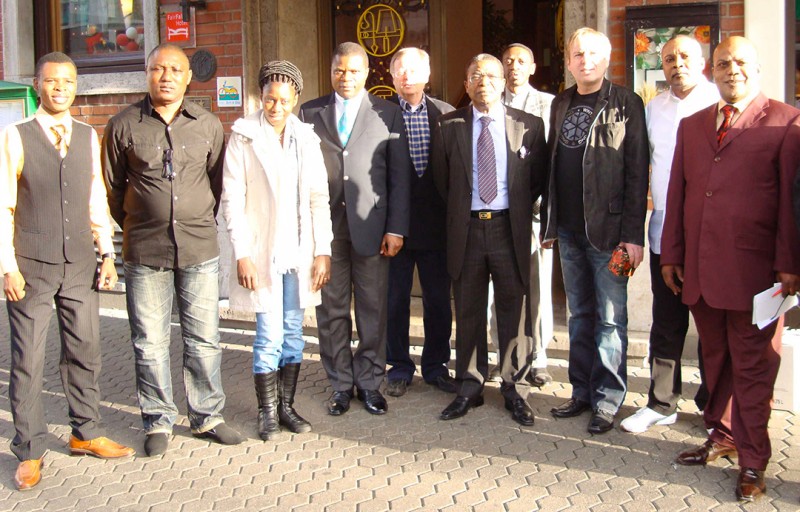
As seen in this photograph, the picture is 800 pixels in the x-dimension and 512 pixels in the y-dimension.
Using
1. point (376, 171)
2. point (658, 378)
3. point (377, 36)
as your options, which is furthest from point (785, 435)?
point (377, 36)

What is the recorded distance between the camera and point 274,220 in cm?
462

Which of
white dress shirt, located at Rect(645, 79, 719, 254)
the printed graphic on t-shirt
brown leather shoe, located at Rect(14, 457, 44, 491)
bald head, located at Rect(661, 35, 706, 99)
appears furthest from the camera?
the printed graphic on t-shirt

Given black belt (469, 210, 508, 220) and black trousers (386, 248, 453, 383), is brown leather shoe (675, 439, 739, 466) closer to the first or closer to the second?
black belt (469, 210, 508, 220)

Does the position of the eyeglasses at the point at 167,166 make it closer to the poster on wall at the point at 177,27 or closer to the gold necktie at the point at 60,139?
the gold necktie at the point at 60,139

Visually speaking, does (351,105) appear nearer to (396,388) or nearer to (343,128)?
(343,128)

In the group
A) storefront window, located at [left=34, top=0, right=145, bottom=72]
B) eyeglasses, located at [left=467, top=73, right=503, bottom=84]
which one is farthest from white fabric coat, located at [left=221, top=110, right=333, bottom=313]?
storefront window, located at [left=34, top=0, right=145, bottom=72]

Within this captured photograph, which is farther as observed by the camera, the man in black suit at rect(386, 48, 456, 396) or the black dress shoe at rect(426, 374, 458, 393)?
the black dress shoe at rect(426, 374, 458, 393)

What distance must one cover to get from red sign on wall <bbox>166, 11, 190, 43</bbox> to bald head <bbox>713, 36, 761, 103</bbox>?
4922 mm

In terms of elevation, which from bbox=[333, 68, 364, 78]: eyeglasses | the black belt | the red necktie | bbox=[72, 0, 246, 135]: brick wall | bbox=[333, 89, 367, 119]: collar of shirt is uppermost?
bbox=[72, 0, 246, 135]: brick wall

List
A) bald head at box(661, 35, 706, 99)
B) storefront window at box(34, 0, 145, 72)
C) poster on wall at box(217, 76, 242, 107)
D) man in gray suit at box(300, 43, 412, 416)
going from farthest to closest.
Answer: storefront window at box(34, 0, 145, 72) < poster on wall at box(217, 76, 242, 107) < man in gray suit at box(300, 43, 412, 416) < bald head at box(661, 35, 706, 99)

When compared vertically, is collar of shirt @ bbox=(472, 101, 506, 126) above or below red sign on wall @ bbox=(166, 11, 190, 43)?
below

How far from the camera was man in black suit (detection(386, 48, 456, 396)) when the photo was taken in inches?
210

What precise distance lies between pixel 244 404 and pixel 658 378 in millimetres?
2474

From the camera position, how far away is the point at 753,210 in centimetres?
383
